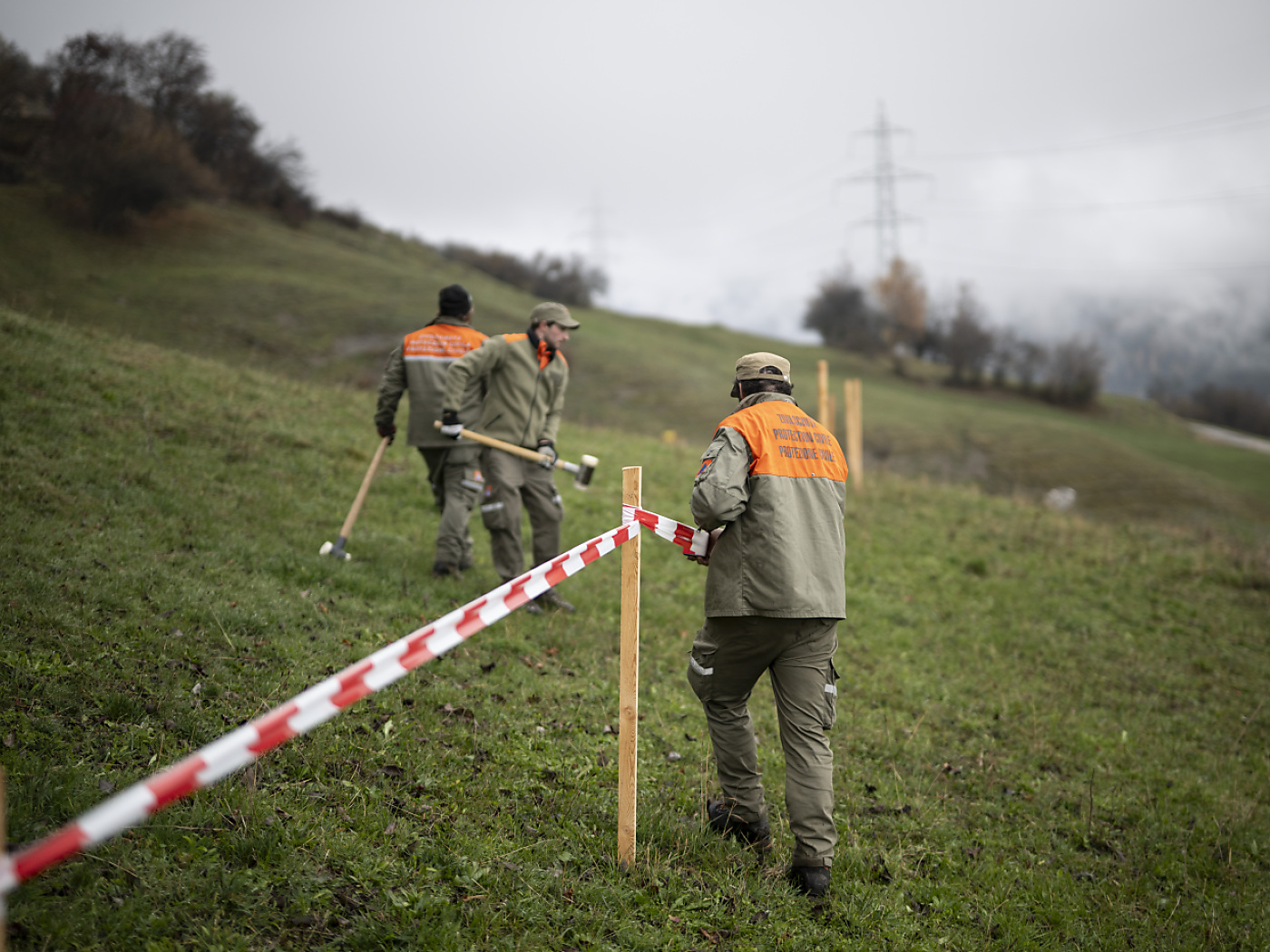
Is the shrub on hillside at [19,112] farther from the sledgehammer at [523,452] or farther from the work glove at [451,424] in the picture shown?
the sledgehammer at [523,452]

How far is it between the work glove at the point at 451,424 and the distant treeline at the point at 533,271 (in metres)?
49.9

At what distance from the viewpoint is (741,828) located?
4.21 m

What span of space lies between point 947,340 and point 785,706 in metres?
67.3

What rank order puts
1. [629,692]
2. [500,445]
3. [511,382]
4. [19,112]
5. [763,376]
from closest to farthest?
[629,692], [763,376], [500,445], [511,382], [19,112]

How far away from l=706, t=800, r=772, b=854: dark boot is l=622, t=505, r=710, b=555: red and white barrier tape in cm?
149

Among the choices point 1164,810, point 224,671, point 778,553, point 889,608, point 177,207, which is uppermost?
point 177,207

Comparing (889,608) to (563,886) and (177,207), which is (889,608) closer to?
(563,886)

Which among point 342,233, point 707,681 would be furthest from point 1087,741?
point 342,233

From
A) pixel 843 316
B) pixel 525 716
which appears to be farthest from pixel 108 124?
pixel 843 316

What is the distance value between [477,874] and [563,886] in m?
0.41

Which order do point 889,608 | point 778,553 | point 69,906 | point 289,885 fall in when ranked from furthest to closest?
point 889,608 < point 778,553 < point 289,885 < point 69,906

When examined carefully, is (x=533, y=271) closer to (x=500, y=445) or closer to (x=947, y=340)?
(x=947, y=340)

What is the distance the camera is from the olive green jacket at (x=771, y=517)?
12.6 ft

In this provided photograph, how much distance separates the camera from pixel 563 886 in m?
3.58
